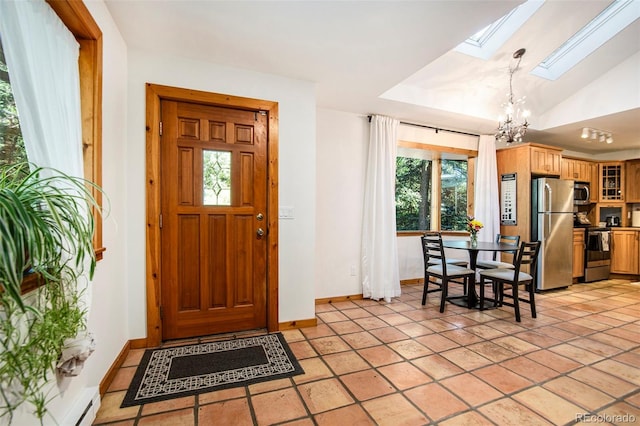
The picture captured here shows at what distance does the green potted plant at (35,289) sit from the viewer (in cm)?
79

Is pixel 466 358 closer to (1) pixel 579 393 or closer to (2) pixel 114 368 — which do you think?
(1) pixel 579 393

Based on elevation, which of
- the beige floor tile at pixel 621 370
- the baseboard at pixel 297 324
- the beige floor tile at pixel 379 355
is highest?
the baseboard at pixel 297 324

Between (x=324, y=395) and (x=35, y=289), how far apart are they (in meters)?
1.60

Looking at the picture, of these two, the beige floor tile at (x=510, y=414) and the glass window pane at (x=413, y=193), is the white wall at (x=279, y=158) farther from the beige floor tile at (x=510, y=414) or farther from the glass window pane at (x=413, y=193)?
the glass window pane at (x=413, y=193)

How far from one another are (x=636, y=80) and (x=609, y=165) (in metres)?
2.60

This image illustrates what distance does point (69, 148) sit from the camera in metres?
1.41

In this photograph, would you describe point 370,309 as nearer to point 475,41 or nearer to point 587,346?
point 587,346

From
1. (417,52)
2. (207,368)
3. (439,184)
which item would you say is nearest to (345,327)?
(207,368)

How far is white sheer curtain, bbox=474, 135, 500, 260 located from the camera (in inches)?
181

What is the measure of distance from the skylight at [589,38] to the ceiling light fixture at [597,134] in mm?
1195

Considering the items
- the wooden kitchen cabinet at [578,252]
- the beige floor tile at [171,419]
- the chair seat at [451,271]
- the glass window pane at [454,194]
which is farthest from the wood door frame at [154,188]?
the wooden kitchen cabinet at [578,252]

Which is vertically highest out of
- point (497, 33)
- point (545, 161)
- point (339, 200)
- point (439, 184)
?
point (497, 33)

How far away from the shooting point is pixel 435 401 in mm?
1783

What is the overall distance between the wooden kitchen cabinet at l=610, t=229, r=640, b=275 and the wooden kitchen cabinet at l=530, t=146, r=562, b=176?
1.90 metres
